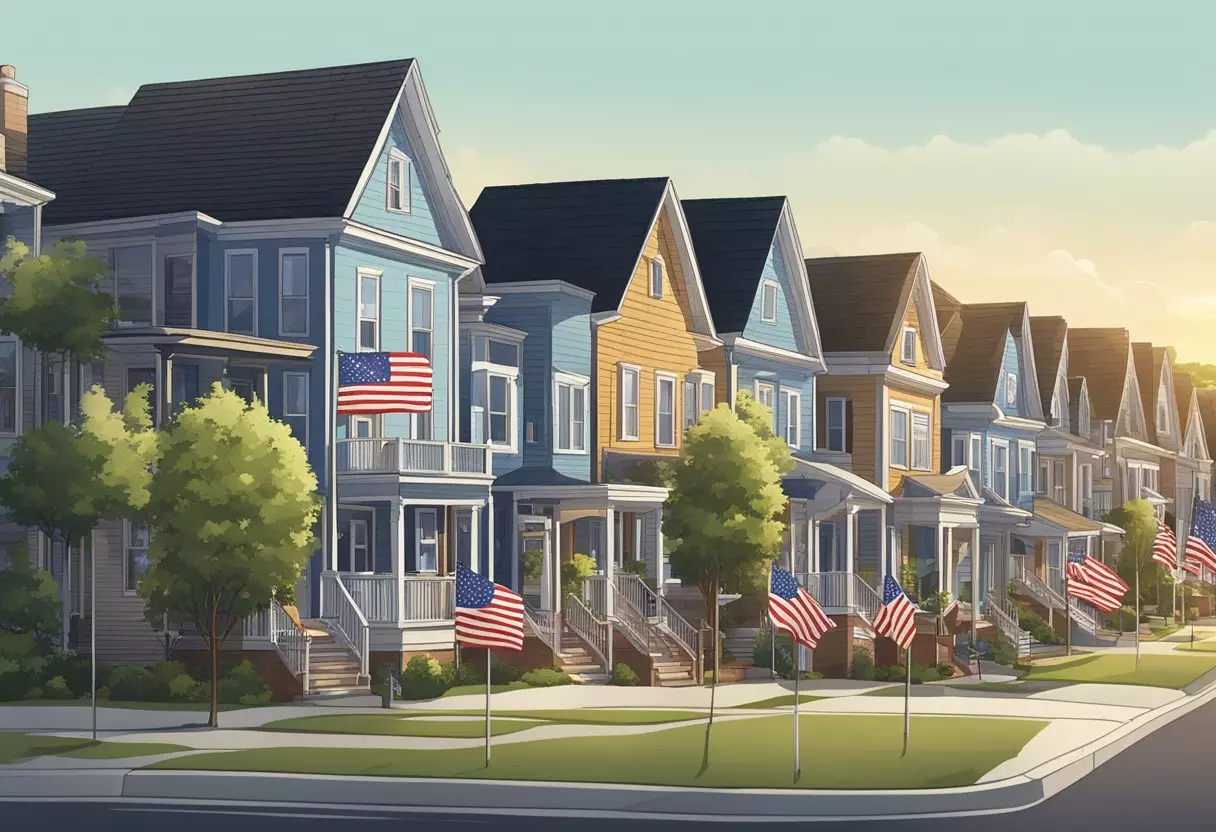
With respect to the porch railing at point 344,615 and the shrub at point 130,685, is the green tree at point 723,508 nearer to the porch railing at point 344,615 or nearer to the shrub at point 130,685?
the porch railing at point 344,615

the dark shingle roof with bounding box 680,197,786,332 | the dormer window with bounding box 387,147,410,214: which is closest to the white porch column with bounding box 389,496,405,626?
the dormer window with bounding box 387,147,410,214

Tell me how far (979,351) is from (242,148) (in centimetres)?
3858

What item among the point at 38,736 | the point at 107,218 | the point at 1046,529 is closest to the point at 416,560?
the point at 107,218

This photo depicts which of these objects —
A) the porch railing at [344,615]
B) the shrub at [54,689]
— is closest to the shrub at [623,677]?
the porch railing at [344,615]

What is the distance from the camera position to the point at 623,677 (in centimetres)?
4519

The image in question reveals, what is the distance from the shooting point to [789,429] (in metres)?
62.9

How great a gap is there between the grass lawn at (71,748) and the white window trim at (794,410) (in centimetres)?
3507

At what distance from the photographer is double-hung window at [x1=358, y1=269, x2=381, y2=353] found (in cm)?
4422

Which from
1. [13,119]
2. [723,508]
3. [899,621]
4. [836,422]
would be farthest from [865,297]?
[899,621]

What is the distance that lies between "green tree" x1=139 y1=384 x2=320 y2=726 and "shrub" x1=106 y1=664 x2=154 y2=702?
4319mm

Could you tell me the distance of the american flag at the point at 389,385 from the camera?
1652 inches

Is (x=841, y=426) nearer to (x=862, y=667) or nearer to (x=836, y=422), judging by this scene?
(x=836, y=422)

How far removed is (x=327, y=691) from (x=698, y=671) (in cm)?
1129

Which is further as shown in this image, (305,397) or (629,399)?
(629,399)
